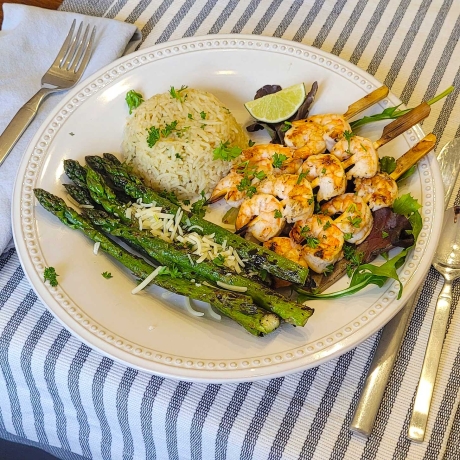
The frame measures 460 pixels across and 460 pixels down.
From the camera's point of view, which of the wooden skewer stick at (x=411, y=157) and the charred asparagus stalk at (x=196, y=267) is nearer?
the charred asparagus stalk at (x=196, y=267)

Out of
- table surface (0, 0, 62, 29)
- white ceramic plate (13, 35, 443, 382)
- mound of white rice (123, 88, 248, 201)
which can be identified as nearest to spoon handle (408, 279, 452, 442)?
white ceramic plate (13, 35, 443, 382)

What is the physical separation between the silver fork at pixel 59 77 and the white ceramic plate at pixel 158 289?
231 mm

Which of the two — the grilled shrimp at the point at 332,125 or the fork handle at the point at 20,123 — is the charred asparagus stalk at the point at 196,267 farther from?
the grilled shrimp at the point at 332,125

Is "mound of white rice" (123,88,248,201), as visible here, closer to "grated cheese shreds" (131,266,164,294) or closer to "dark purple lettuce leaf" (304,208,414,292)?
"grated cheese shreds" (131,266,164,294)

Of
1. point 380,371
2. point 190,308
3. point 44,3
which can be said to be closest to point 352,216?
point 380,371

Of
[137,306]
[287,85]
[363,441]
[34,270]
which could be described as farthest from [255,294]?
[287,85]

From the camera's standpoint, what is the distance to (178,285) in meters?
2.02

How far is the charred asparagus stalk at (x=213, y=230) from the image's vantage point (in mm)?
1978

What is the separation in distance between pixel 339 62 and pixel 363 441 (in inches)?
66.2

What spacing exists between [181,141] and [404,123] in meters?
0.97

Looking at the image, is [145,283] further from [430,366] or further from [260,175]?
[430,366]

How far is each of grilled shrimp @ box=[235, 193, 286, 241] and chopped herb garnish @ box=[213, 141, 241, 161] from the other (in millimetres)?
347

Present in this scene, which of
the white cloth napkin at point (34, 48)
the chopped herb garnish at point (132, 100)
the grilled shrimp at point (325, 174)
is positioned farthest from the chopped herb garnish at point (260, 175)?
the white cloth napkin at point (34, 48)

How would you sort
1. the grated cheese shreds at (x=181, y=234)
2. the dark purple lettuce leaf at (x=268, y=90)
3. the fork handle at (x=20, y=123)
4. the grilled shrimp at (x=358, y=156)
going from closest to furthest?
the grated cheese shreds at (x=181, y=234), the grilled shrimp at (x=358, y=156), the fork handle at (x=20, y=123), the dark purple lettuce leaf at (x=268, y=90)
